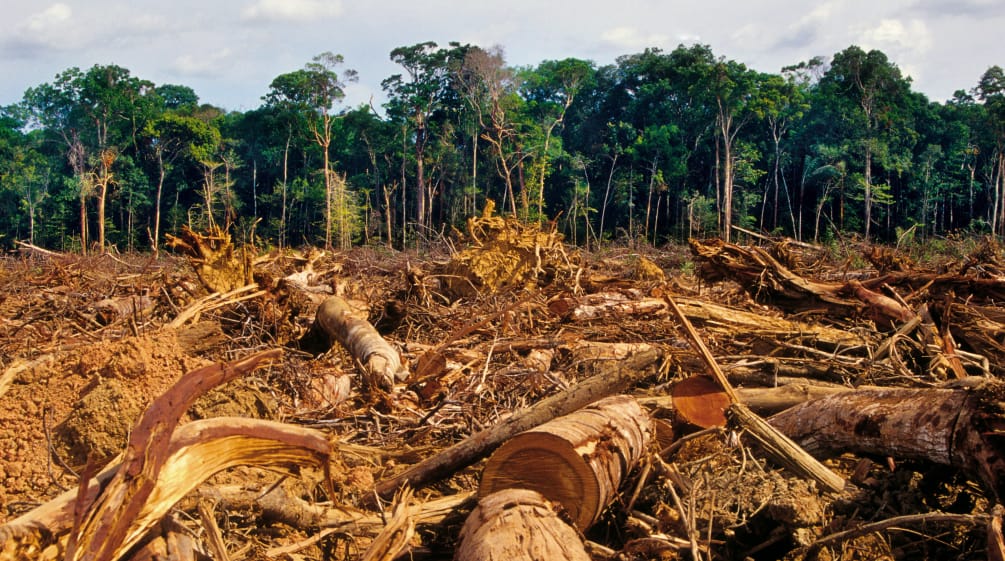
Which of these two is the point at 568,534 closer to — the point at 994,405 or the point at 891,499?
the point at 891,499

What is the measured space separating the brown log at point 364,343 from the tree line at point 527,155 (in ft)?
97.2

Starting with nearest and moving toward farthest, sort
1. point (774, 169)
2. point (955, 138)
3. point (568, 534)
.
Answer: point (568, 534) → point (955, 138) → point (774, 169)

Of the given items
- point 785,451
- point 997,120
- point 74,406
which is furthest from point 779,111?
point 74,406

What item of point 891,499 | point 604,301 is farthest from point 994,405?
point 604,301

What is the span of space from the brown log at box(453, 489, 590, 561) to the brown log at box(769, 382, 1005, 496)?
1309 millimetres

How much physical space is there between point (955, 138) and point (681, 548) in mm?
45150

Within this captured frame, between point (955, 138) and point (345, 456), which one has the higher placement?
point (955, 138)

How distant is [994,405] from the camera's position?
7.39ft

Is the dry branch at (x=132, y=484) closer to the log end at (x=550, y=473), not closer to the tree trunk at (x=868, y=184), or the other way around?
the log end at (x=550, y=473)

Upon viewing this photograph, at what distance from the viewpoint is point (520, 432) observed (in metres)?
3.05

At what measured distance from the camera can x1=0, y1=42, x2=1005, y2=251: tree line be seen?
37.9m

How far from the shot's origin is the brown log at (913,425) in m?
2.24

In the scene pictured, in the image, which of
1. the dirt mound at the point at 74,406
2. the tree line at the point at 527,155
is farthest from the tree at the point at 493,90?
the dirt mound at the point at 74,406

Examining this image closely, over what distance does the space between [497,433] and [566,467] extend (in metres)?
0.64
